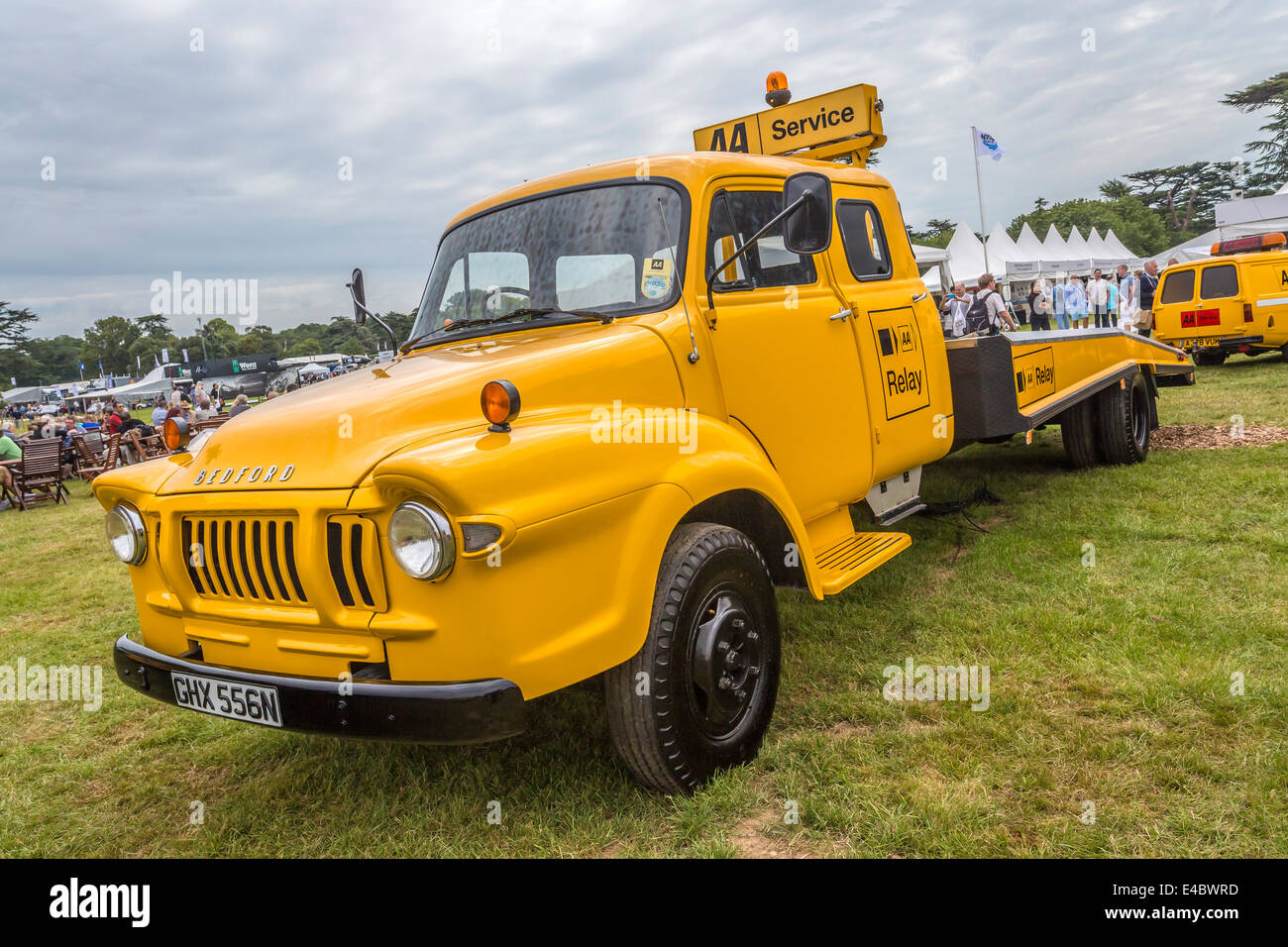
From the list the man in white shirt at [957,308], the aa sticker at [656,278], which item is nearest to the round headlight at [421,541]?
the aa sticker at [656,278]

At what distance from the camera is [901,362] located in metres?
4.68

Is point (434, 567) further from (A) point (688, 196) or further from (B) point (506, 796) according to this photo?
(A) point (688, 196)

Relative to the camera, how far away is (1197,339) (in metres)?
13.7

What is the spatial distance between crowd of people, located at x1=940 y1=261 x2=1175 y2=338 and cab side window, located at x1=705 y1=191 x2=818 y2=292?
9.05 m

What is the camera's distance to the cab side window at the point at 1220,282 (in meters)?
13.5

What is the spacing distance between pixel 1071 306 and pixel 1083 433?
1473 cm

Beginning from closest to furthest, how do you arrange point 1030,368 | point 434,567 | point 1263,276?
point 434,567, point 1030,368, point 1263,276

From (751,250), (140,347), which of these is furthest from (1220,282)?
(140,347)

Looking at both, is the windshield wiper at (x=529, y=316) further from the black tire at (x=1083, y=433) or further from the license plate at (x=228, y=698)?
the black tire at (x=1083, y=433)

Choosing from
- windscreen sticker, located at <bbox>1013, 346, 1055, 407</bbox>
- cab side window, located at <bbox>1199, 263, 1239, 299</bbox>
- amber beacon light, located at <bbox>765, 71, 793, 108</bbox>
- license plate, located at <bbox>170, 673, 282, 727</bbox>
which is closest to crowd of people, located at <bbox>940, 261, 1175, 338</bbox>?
cab side window, located at <bbox>1199, 263, 1239, 299</bbox>

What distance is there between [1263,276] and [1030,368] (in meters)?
10.6

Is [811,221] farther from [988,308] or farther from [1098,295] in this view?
[1098,295]
